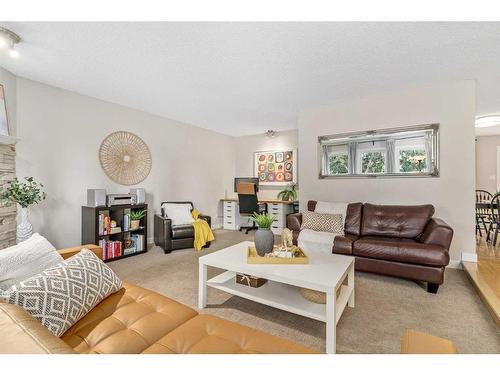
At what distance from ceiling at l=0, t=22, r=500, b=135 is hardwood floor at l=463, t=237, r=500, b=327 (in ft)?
7.37

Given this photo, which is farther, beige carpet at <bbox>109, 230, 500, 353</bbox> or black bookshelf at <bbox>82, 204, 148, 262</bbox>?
black bookshelf at <bbox>82, 204, 148, 262</bbox>

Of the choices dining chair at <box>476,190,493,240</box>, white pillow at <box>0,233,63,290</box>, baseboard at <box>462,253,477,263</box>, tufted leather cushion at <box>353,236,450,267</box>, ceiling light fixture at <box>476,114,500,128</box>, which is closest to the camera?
white pillow at <box>0,233,63,290</box>

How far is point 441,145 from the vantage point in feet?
10.1

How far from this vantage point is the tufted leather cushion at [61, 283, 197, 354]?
0.94 m

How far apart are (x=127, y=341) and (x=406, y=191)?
11.9 feet

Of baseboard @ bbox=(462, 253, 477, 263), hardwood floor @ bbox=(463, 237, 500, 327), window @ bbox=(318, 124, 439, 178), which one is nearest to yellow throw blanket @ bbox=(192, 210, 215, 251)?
window @ bbox=(318, 124, 439, 178)

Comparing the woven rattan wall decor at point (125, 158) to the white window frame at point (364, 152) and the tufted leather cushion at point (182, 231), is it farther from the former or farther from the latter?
the white window frame at point (364, 152)

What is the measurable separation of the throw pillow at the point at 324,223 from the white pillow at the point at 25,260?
2.59 meters

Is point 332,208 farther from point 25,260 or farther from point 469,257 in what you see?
point 25,260

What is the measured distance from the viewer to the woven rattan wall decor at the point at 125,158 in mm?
3615

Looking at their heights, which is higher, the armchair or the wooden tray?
the wooden tray

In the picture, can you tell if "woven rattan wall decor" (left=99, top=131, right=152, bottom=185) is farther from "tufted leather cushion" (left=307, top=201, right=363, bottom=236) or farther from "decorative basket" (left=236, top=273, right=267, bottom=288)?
"tufted leather cushion" (left=307, top=201, right=363, bottom=236)

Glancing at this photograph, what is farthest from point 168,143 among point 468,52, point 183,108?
point 468,52

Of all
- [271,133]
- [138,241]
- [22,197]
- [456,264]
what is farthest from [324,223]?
[22,197]
